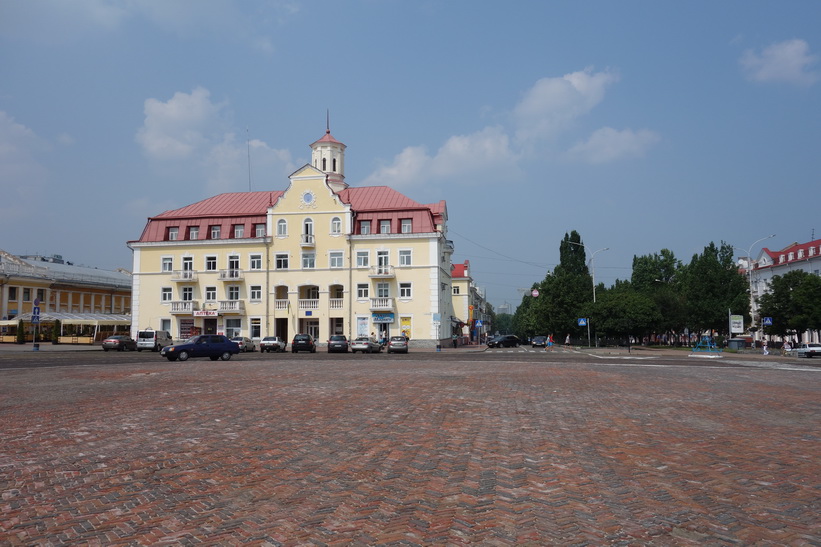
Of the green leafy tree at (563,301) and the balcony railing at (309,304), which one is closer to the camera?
the balcony railing at (309,304)

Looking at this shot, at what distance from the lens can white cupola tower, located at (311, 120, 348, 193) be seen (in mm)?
70375

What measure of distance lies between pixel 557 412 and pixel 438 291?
4815cm

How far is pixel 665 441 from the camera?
9.72m

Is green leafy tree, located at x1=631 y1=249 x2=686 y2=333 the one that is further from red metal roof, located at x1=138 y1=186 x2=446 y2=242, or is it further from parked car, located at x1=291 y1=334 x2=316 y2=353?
parked car, located at x1=291 y1=334 x2=316 y2=353

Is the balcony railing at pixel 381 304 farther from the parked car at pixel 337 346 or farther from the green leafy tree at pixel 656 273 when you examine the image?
A: the green leafy tree at pixel 656 273

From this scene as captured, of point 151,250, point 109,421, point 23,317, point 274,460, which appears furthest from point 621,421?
point 23,317

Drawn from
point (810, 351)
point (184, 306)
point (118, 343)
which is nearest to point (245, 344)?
point (118, 343)

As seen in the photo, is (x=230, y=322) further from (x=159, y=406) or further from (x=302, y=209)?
(x=159, y=406)

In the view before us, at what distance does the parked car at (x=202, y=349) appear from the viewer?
3647 centimetres

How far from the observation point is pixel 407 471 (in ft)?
25.2

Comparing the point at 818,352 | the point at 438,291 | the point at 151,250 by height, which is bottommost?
the point at 818,352

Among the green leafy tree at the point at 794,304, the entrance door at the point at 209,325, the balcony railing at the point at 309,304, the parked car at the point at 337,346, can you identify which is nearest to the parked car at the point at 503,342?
the balcony railing at the point at 309,304

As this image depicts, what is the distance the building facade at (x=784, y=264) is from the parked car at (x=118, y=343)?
7231 centimetres

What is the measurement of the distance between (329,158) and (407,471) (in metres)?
65.4
